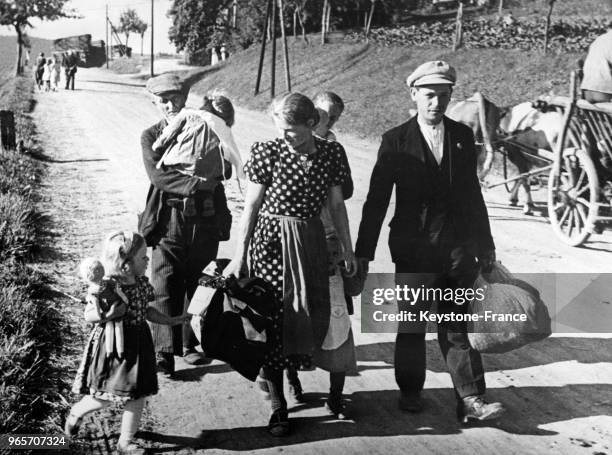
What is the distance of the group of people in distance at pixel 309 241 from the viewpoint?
3.46 meters

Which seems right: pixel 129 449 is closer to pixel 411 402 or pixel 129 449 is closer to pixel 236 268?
pixel 236 268

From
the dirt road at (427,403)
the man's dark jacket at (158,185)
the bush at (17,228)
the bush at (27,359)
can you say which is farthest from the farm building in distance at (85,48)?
the man's dark jacket at (158,185)

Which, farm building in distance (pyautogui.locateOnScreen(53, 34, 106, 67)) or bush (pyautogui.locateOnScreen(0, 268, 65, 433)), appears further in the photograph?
farm building in distance (pyautogui.locateOnScreen(53, 34, 106, 67))

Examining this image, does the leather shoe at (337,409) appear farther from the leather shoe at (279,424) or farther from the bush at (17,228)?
the bush at (17,228)

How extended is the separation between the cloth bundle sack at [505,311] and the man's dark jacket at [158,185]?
185 cm

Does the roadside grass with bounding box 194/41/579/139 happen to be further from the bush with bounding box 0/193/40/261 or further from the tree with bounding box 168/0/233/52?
the bush with bounding box 0/193/40/261

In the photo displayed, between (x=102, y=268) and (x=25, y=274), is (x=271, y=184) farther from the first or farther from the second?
(x=25, y=274)

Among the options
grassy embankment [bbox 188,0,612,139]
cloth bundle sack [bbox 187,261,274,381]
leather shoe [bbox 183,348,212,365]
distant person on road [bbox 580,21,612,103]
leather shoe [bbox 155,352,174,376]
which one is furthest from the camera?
grassy embankment [bbox 188,0,612,139]

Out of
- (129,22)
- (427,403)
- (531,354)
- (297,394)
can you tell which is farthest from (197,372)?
(129,22)

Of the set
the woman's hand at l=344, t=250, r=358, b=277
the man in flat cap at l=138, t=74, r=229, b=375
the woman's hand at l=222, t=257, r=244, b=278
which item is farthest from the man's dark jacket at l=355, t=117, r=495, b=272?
the man in flat cap at l=138, t=74, r=229, b=375

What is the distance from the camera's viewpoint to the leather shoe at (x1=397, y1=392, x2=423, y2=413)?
13.0ft

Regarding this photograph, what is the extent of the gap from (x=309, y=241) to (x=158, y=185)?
1.26 m

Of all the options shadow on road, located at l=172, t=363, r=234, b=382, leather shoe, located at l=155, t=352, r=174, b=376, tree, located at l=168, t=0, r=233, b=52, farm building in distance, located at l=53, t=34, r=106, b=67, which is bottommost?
shadow on road, located at l=172, t=363, r=234, b=382

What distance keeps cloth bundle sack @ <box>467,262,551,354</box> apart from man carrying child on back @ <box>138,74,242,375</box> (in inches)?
66.9
